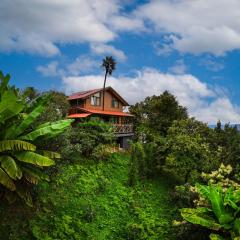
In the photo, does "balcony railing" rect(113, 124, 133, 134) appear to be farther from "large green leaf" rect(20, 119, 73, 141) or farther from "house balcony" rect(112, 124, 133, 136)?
"large green leaf" rect(20, 119, 73, 141)

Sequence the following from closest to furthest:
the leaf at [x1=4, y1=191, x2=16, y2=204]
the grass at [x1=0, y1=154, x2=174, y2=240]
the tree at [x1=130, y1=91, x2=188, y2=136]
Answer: the leaf at [x1=4, y1=191, x2=16, y2=204]
the grass at [x1=0, y1=154, x2=174, y2=240]
the tree at [x1=130, y1=91, x2=188, y2=136]

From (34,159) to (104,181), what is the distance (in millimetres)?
10614

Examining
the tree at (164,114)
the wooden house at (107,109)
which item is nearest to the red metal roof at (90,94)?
the wooden house at (107,109)

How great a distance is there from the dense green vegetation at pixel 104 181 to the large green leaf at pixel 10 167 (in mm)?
42

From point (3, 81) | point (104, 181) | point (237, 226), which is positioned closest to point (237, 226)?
point (237, 226)

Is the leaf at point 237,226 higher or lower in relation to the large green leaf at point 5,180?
lower

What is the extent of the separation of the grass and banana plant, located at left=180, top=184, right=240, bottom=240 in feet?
A: 14.0

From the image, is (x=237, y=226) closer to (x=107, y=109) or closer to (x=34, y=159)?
(x=34, y=159)

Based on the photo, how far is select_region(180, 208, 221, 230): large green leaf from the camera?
15796mm

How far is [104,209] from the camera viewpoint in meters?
22.1

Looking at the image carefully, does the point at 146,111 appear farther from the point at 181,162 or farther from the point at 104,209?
the point at 104,209

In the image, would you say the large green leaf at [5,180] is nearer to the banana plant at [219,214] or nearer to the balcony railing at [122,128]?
Result: the banana plant at [219,214]

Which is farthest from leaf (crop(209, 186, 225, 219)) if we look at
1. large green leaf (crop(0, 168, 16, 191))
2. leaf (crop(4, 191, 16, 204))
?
leaf (crop(4, 191, 16, 204))

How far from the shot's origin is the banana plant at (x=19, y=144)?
15.1m
